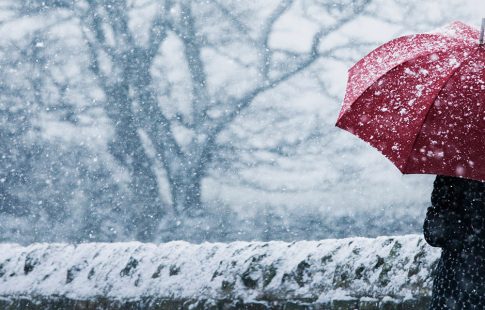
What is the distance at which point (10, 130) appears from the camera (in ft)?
52.4

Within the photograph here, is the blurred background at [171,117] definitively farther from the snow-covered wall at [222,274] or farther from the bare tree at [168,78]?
the snow-covered wall at [222,274]

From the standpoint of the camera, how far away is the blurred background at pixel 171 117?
16.5 metres

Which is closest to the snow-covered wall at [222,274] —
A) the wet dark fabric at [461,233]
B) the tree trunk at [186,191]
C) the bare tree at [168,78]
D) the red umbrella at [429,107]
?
the wet dark fabric at [461,233]

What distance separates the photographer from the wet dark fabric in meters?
2.23

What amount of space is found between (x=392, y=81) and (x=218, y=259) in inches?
63.7

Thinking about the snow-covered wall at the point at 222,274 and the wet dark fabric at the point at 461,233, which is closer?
the wet dark fabric at the point at 461,233

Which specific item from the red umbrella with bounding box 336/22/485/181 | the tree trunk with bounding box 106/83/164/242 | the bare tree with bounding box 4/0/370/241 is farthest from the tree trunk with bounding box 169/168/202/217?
the red umbrella with bounding box 336/22/485/181

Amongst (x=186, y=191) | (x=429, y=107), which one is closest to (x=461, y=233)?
(x=429, y=107)

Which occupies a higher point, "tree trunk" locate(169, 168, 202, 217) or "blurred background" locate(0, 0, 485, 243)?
"blurred background" locate(0, 0, 485, 243)

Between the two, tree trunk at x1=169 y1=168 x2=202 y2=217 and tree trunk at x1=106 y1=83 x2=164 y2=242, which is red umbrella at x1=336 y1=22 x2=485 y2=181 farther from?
tree trunk at x1=106 y1=83 x2=164 y2=242

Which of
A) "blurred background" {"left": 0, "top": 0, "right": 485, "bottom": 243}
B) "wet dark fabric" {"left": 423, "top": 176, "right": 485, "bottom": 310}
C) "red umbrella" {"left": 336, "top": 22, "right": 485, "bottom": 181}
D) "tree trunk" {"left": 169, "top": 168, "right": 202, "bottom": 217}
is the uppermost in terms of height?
"blurred background" {"left": 0, "top": 0, "right": 485, "bottom": 243}

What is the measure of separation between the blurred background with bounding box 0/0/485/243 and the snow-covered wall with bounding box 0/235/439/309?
11.6 metres

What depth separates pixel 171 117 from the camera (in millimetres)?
16984

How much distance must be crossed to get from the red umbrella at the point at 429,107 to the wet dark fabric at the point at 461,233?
0.70 ft
